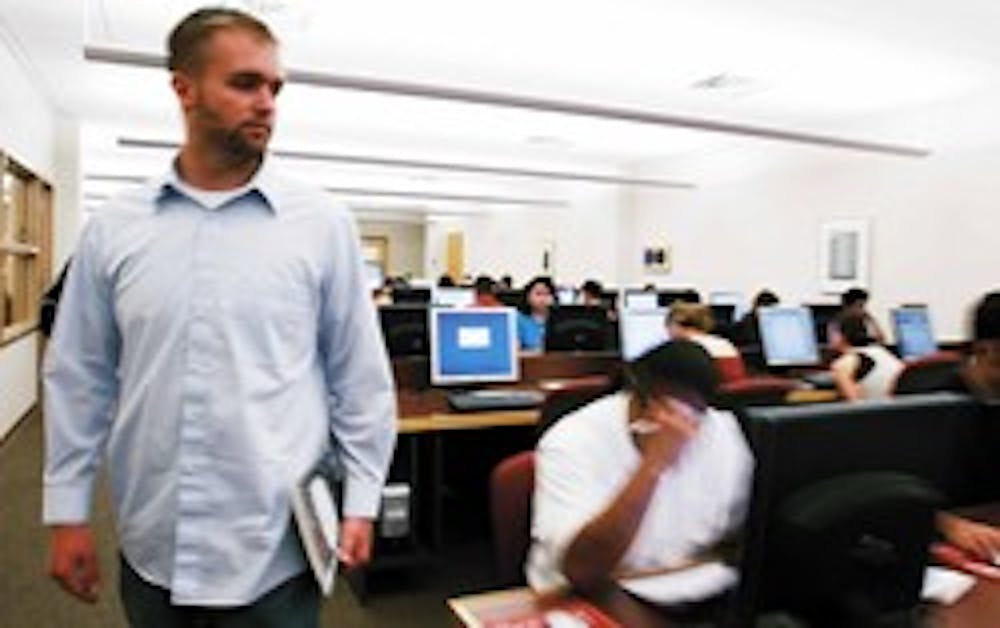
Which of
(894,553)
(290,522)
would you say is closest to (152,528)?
(290,522)

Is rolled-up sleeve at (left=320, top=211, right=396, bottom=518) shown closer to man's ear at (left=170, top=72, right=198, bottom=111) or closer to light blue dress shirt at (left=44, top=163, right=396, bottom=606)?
light blue dress shirt at (left=44, top=163, right=396, bottom=606)

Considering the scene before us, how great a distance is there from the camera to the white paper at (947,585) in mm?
1343

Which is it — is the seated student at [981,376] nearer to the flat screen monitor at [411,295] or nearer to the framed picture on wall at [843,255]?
the framed picture on wall at [843,255]

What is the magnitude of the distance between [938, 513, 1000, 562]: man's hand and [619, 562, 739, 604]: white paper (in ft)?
1.71

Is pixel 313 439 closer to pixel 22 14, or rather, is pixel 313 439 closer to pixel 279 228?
pixel 279 228

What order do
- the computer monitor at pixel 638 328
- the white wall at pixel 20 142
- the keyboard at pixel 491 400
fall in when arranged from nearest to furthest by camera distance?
the keyboard at pixel 491 400 → the computer monitor at pixel 638 328 → the white wall at pixel 20 142

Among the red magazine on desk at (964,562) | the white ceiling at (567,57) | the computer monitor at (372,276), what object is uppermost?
the white ceiling at (567,57)

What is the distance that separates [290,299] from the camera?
1.22m

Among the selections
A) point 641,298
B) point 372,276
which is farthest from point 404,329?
point 641,298

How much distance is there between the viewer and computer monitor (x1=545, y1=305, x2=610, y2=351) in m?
5.05

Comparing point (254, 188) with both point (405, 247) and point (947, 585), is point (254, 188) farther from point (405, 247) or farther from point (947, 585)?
point (405, 247)

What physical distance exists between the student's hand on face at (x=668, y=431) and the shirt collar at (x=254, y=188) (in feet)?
2.33

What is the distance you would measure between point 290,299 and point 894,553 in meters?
0.90

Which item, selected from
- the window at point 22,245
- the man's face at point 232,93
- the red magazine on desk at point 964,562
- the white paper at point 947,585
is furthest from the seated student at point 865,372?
the window at point 22,245
